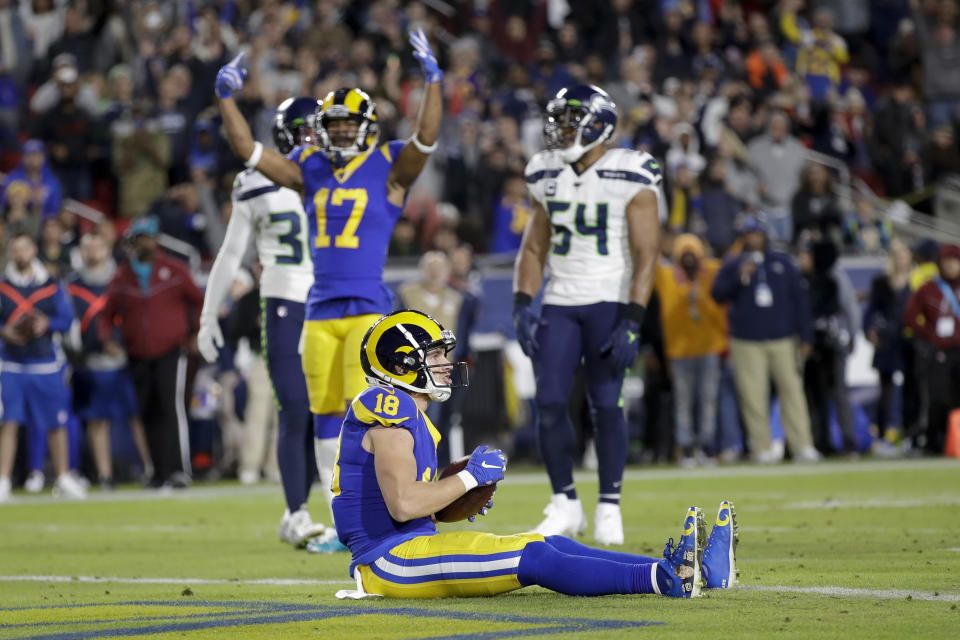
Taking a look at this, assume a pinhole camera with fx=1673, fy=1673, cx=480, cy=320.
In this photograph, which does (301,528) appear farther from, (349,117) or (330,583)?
(349,117)

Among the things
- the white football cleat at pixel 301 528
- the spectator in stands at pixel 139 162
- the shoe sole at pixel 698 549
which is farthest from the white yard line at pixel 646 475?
the shoe sole at pixel 698 549

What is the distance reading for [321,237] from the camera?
851cm

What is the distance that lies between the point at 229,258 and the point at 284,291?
0.44 metres

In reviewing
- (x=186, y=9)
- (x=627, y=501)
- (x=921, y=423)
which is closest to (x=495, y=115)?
(x=186, y=9)

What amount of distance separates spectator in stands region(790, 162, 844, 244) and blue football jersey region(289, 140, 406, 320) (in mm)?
10422

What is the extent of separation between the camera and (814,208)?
1834 cm

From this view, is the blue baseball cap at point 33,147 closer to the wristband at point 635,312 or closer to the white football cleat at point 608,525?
the wristband at point 635,312

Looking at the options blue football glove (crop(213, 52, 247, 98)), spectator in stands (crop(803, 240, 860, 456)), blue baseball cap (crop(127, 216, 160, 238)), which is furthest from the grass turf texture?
spectator in stands (crop(803, 240, 860, 456))

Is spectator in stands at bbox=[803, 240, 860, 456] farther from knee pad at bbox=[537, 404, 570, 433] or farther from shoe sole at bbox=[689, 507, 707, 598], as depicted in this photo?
shoe sole at bbox=[689, 507, 707, 598]

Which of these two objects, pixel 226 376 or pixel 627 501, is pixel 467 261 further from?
pixel 627 501

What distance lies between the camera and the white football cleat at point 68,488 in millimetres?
14466

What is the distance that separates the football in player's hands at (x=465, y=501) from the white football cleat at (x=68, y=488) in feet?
29.5

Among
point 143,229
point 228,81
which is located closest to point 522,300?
point 228,81

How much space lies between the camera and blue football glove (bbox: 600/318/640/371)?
8.53 metres
